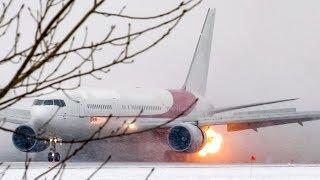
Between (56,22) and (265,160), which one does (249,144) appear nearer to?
(265,160)

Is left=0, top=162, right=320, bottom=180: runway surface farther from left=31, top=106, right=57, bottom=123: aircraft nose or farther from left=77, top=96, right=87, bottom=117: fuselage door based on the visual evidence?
left=77, top=96, right=87, bottom=117: fuselage door

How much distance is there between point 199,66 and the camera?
46.6 m

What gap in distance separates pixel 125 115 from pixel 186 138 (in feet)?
11.0

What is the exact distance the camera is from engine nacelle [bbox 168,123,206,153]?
32.6 metres

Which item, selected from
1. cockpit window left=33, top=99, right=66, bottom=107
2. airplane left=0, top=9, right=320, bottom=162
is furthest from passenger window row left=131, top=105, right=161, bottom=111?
cockpit window left=33, top=99, right=66, bottom=107

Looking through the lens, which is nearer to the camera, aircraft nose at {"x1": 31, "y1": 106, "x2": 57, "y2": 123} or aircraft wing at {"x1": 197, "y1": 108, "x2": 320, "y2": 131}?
aircraft nose at {"x1": 31, "y1": 106, "x2": 57, "y2": 123}

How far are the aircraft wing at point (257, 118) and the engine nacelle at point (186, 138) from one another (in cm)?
252

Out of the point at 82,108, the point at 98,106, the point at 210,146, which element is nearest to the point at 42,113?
the point at 82,108

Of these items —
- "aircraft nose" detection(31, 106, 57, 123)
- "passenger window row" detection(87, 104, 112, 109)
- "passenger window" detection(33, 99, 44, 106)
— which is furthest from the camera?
"passenger window row" detection(87, 104, 112, 109)

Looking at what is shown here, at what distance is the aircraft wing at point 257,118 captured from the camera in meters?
36.1

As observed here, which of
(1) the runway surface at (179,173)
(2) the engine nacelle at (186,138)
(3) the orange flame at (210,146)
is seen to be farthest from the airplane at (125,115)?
(1) the runway surface at (179,173)

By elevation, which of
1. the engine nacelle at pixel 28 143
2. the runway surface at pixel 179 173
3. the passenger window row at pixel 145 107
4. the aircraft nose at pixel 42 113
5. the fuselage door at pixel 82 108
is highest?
the passenger window row at pixel 145 107

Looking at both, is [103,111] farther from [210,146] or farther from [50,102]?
[210,146]

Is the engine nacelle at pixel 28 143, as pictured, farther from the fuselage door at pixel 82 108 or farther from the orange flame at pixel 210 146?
the orange flame at pixel 210 146
